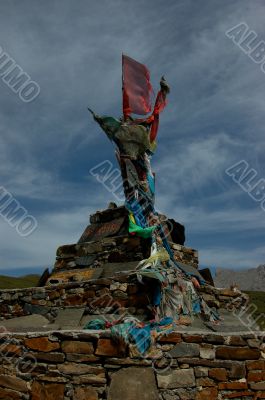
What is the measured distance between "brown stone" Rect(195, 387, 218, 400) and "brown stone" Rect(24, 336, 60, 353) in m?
1.94

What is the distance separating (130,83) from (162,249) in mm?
4245

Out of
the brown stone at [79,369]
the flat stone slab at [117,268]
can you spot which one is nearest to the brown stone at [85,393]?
the brown stone at [79,369]

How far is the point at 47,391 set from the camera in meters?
5.05

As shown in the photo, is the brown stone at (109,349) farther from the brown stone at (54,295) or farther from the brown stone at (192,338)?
the brown stone at (54,295)

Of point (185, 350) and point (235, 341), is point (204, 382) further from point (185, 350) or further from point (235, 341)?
point (235, 341)

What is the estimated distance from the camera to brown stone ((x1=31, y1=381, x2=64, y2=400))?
5000mm

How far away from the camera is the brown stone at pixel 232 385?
5.14 m

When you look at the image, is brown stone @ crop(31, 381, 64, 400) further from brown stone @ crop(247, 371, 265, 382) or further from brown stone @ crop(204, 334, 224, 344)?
brown stone @ crop(247, 371, 265, 382)

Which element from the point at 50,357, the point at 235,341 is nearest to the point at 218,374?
the point at 235,341

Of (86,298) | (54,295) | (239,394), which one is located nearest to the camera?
(239,394)

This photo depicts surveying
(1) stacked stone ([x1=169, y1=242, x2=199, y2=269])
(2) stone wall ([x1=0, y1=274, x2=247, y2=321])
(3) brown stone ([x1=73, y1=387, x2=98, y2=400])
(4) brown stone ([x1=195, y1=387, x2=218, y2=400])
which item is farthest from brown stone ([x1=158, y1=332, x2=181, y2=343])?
(1) stacked stone ([x1=169, y1=242, x2=199, y2=269])

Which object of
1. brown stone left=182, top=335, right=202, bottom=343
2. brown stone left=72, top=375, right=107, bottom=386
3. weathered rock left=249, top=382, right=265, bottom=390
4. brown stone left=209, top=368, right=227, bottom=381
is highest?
brown stone left=182, top=335, right=202, bottom=343

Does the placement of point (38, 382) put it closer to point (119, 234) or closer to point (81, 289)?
point (81, 289)

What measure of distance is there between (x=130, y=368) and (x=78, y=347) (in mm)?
738
